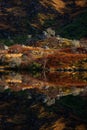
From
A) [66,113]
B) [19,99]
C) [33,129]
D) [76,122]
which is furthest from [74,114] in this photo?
[19,99]

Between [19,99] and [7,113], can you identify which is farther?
[19,99]

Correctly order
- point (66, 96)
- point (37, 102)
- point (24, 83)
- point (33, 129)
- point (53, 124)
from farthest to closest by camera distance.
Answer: point (24, 83)
point (66, 96)
point (37, 102)
point (53, 124)
point (33, 129)

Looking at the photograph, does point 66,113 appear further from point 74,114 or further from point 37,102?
point 37,102

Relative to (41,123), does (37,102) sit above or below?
below

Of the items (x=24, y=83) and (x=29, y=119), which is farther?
(x=24, y=83)

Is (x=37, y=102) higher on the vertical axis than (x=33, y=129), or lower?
lower

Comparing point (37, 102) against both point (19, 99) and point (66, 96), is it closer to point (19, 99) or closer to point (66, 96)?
point (19, 99)

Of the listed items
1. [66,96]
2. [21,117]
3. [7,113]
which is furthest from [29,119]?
[66,96]

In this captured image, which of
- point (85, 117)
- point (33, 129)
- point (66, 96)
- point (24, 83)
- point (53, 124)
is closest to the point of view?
point (33, 129)

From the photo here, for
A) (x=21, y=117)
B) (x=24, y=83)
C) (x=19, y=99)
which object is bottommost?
(x=24, y=83)
